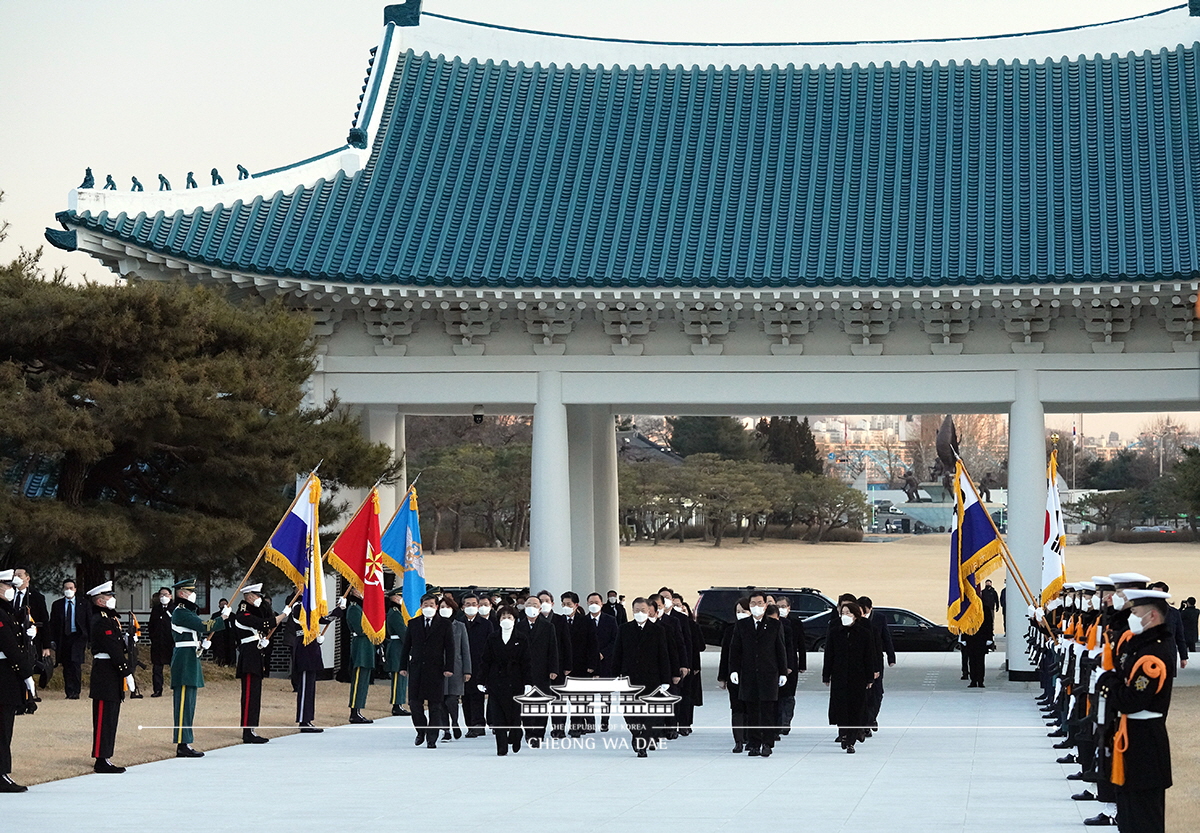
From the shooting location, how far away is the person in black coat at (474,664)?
57.0 ft

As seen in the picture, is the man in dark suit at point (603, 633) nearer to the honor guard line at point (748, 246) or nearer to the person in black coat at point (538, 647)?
the person in black coat at point (538, 647)

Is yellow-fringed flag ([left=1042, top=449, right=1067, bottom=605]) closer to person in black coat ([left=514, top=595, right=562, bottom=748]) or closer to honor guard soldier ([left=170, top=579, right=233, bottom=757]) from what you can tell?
person in black coat ([left=514, top=595, right=562, bottom=748])

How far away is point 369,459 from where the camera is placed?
75.0 ft

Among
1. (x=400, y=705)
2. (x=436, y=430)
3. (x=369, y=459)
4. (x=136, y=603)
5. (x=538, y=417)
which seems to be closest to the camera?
(x=400, y=705)

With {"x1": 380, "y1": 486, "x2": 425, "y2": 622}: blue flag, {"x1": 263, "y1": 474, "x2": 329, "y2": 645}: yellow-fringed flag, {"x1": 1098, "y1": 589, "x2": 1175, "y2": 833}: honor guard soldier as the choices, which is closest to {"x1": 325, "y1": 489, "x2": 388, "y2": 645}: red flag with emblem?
{"x1": 380, "y1": 486, "x2": 425, "y2": 622}: blue flag

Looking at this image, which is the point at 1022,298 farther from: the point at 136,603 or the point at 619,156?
the point at 136,603

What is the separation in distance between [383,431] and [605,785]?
50.2 ft

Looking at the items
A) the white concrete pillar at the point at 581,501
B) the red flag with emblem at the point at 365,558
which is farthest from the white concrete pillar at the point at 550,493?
the red flag with emblem at the point at 365,558

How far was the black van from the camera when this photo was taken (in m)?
34.6

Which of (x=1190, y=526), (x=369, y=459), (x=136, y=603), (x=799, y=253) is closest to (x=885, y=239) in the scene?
(x=799, y=253)

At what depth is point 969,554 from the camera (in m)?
18.1

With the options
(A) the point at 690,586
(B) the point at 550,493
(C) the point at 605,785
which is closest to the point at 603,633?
(B) the point at 550,493

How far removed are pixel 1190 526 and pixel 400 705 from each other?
64.3 metres

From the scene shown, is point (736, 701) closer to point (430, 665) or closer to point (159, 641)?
point (430, 665)
